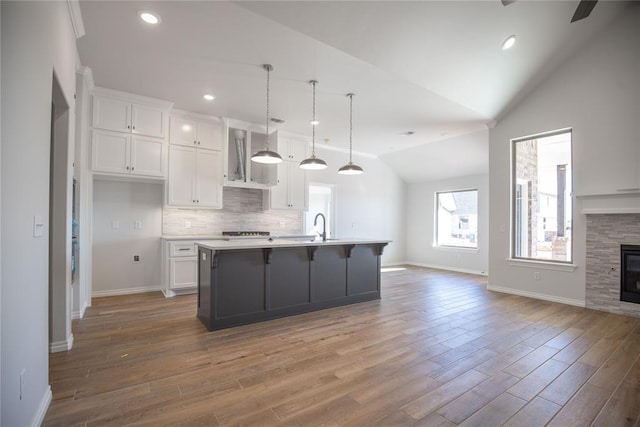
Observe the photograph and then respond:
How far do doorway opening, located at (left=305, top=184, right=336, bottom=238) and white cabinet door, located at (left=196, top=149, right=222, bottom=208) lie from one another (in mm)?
2418

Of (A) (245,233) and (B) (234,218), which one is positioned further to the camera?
(B) (234,218)

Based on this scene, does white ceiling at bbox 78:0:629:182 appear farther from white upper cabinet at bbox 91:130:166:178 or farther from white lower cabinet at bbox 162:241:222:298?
white lower cabinet at bbox 162:241:222:298

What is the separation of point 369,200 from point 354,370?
5.98m

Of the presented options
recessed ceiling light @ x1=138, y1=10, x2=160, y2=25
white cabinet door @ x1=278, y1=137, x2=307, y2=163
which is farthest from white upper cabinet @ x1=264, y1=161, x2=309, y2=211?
recessed ceiling light @ x1=138, y1=10, x2=160, y2=25

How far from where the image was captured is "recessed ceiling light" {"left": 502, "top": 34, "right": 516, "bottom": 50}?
150 inches

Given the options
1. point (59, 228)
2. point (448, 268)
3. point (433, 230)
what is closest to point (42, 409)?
point (59, 228)

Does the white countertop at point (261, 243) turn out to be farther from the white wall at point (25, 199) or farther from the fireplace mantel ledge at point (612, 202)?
the fireplace mantel ledge at point (612, 202)

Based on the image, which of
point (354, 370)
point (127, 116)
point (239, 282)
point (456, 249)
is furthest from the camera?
point (456, 249)

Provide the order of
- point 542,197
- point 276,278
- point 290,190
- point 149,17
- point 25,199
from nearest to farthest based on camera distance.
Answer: point 25,199
point 149,17
point 276,278
point 542,197
point 290,190

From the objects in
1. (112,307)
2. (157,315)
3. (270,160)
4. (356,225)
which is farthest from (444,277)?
(112,307)

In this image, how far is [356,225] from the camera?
7.86m

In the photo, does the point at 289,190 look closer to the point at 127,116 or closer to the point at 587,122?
the point at 127,116

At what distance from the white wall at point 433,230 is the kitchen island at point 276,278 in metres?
3.89

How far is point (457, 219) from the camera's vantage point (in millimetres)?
7914
